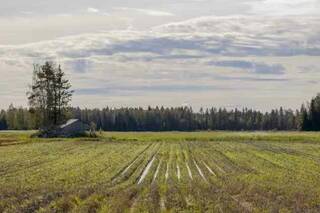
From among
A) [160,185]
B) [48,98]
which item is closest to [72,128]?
[48,98]

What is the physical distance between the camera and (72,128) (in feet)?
367

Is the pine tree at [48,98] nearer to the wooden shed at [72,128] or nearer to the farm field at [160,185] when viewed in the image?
the wooden shed at [72,128]

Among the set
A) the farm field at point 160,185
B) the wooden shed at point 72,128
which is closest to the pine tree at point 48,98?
the wooden shed at point 72,128

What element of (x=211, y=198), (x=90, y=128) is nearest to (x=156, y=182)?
(x=211, y=198)

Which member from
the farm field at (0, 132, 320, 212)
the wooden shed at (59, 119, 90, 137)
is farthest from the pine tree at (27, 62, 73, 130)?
the farm field at (0, 132, 320, 212)

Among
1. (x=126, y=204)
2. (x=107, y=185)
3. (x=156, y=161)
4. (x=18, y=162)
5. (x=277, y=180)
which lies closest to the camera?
(x=126, y=204)

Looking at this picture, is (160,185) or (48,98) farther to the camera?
(48,98)

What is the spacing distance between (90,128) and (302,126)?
55038 mm

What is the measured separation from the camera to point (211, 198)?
23141mm

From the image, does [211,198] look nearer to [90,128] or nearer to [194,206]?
[194,206]

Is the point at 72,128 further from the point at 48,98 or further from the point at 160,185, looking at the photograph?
the point at 160,185

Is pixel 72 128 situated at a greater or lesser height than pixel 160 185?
greater

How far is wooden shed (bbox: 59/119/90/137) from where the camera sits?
104887mm

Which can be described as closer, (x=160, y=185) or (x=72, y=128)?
(x=160, y=185)
